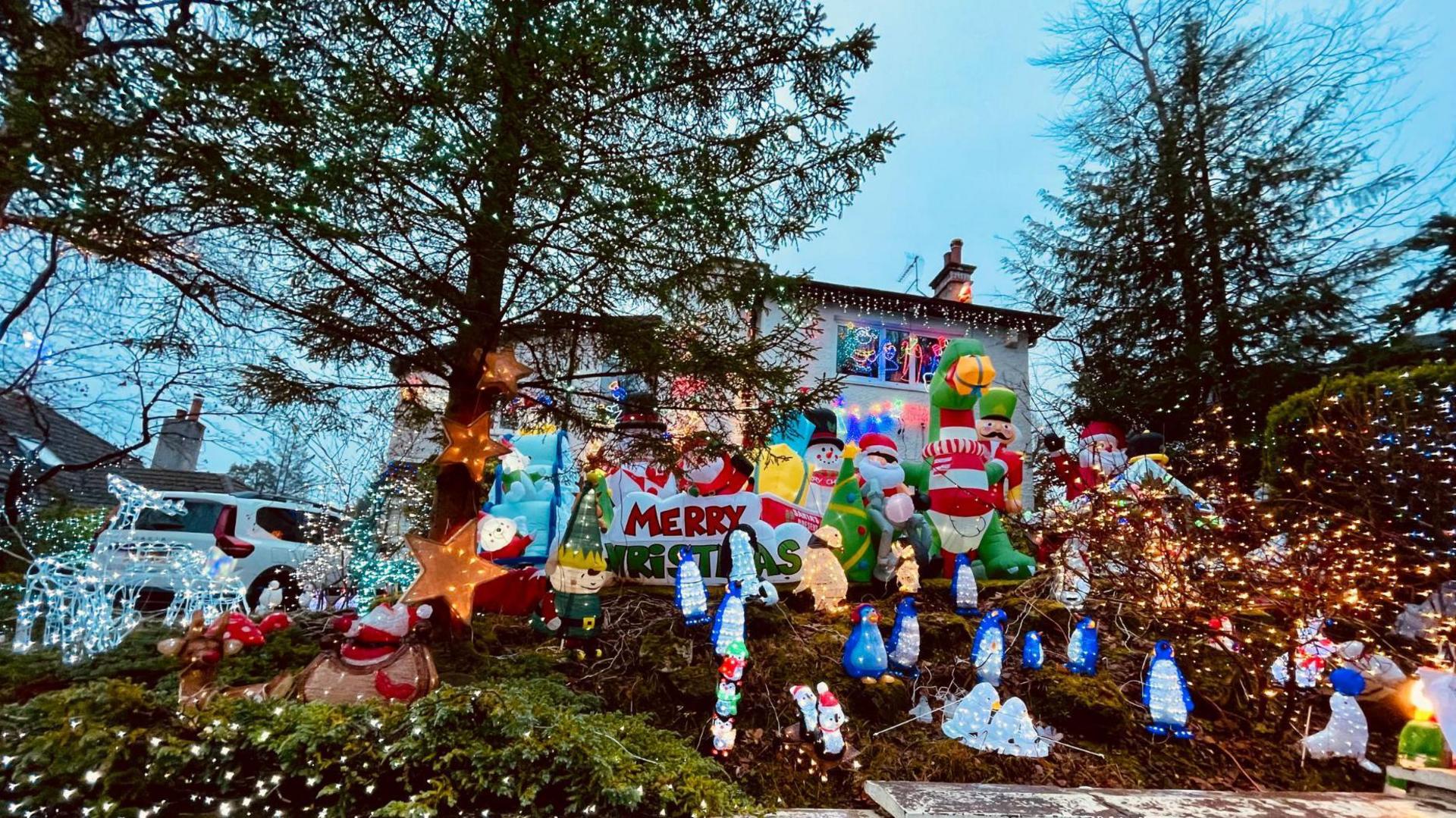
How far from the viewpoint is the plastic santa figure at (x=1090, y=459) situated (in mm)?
8523

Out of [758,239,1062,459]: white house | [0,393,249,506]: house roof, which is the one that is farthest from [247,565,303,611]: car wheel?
[758,239,1062,459]: white house

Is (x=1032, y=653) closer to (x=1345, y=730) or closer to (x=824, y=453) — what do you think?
(x=1345, y=730)

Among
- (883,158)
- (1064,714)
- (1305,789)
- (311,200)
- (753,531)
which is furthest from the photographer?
(753,531)

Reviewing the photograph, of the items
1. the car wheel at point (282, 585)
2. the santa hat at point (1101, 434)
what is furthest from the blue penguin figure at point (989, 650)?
the car wheel at point (282, 585)

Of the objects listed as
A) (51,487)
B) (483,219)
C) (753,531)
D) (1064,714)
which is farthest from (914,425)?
(51,487)

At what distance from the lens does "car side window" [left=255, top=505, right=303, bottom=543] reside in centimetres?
847

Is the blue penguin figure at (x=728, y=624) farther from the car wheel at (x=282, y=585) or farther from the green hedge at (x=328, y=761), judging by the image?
the car wheel at (x=282, y=585)

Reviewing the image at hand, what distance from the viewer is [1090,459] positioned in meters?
9.55

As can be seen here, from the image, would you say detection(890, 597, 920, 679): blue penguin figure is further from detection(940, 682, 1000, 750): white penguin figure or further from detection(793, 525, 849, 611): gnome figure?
detection(793, 525, 849, 611): gnome figure

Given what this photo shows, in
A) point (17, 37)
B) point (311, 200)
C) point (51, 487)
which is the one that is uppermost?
point (17, 37)

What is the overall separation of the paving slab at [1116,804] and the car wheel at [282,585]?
8132 millimetres

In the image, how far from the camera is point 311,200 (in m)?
3.18

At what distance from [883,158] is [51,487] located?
14735 mm

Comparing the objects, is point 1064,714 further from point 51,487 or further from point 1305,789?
point 51,487
